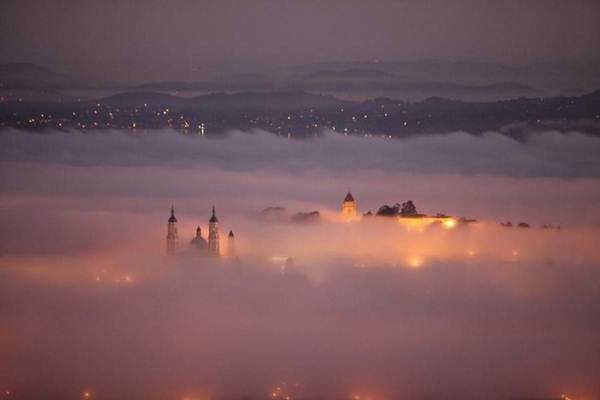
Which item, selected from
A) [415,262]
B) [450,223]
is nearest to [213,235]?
[415,262]

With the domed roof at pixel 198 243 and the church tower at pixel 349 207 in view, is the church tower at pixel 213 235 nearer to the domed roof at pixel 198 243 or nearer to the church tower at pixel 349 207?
the domed roof at pixel 198 243

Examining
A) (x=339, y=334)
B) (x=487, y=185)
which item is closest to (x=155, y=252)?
(x=339, y=334)

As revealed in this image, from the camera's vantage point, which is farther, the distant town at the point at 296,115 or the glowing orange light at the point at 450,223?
the glowing orange light at the point at 450,223

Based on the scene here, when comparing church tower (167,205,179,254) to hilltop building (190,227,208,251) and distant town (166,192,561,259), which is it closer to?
distant town (166,192,561,259)

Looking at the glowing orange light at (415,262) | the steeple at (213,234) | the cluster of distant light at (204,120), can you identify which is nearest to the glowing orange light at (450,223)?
the glowing orange light at (415,262)

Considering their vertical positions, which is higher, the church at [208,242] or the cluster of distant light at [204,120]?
the cluster of distant light at [204,120]

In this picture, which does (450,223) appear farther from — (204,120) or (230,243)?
(204,120)

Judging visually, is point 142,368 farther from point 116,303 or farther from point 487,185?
point 487,185
